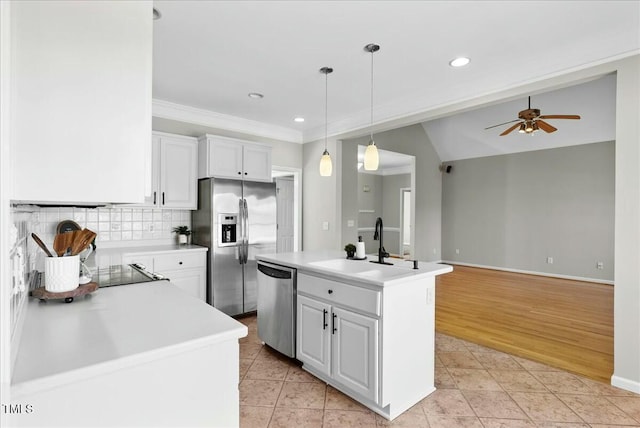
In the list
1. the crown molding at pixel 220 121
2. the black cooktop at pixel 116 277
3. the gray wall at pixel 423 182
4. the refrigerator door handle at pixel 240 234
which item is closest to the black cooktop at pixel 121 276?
the black cooktop at pixel 116 277

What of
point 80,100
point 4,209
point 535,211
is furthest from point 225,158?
point 535,211

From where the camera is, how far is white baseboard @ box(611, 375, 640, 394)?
2.39 metres

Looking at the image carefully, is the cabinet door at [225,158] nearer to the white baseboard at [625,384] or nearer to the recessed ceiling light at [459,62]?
the recessed ceiling light at [459,62]

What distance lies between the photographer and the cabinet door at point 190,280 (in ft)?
12.3

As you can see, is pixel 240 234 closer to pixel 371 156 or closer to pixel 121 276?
pixel 121 276

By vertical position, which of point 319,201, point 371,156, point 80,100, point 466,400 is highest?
point 371,156

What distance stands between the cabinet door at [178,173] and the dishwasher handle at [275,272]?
61.2 inches

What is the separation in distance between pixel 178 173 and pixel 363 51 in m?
2.53

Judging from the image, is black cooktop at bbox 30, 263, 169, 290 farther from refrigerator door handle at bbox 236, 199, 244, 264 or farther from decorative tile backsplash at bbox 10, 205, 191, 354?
refrigerator door handle at bbox 236, 199, 244, 264

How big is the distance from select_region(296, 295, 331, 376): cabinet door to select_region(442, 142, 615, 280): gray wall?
6.09m

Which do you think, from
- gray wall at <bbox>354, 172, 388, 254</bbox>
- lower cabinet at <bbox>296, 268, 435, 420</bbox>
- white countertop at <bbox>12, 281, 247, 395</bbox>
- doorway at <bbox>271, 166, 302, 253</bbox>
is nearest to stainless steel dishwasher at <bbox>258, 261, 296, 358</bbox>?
lower cabinet at <bbox>296, 268, 435, 420</bbox>

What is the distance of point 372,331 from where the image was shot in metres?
2.10

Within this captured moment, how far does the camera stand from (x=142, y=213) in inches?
158

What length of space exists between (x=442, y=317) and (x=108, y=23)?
423cm
